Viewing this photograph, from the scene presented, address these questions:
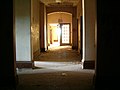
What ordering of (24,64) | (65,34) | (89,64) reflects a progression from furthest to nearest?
1. (65,34)
2. (24,64)
3. (89,64)

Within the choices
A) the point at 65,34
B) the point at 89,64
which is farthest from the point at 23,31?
the point at 65,34

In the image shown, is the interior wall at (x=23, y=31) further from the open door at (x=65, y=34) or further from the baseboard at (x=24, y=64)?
the open door at (x=65, y=34)

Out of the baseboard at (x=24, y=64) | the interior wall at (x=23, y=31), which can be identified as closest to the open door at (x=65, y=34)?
the interior wall at (x=23, y=31)

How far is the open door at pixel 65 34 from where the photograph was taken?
23062 millimetres

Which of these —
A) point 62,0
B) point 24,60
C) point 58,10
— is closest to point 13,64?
point 24,60

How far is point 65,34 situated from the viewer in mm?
23438

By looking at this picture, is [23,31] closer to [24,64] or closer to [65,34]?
[24,64]

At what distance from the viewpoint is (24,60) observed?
8.07m

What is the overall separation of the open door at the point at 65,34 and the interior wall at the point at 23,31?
48.6ft

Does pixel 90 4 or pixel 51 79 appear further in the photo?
pixel 90 4

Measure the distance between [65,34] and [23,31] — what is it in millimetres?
15442

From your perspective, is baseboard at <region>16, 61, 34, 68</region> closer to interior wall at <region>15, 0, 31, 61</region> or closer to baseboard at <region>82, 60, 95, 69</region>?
interior wall at <region>15, 0, 31, 61</region>
